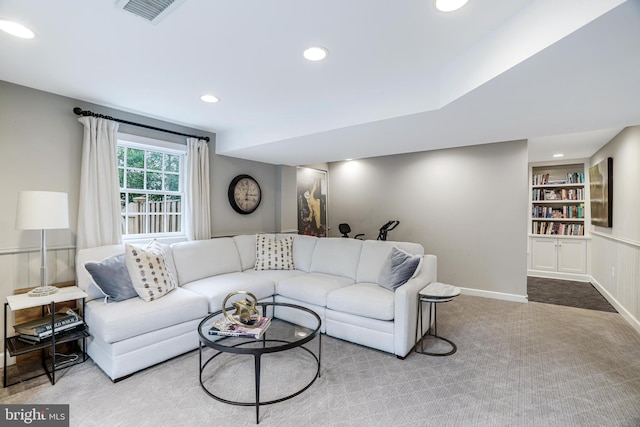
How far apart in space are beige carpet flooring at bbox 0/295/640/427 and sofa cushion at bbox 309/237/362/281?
A: 0.90 metres

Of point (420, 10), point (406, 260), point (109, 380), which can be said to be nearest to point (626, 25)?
point (420, 10)

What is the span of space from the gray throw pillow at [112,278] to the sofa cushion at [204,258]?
0.64m

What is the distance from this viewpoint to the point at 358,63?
221cm

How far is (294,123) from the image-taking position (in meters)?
3.38

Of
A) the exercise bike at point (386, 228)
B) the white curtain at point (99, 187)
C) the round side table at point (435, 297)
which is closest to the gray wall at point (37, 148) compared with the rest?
the white curtain at point (99, 187)

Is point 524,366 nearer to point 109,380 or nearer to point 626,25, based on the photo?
point 626,25

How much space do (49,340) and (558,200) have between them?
7983mm

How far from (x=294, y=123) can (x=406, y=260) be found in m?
1.93

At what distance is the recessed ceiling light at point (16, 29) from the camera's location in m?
1.79

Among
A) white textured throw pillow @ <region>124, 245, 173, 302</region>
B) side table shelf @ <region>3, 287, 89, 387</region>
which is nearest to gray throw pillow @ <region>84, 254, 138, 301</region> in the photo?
white textured throw pillow @ <region>124, 245, 173, 302</region>

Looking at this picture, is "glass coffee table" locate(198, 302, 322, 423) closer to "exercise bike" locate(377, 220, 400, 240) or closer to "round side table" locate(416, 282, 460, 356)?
"round side table" locate(416, 282, 460, 356)

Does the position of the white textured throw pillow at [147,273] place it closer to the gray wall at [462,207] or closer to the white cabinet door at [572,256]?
the gray wall at [462,207]

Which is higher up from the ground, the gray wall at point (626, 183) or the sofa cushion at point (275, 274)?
the gray wall at point (626, 183)

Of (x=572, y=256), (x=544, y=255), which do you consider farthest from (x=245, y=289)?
(x=572, y=256)
